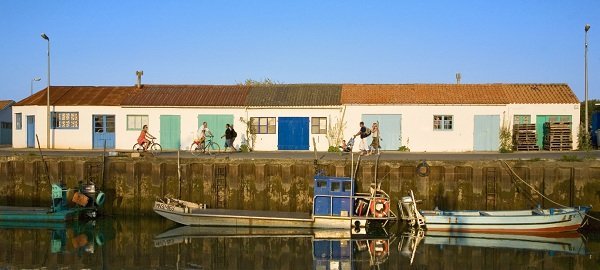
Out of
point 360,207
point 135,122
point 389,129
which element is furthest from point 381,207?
point 135,122

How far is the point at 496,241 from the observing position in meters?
22.0

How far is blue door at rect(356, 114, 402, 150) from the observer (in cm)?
3519

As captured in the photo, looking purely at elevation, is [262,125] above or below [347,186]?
above

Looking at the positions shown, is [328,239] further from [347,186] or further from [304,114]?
[304,114]

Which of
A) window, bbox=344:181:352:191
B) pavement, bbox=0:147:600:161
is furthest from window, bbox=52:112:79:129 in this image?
window, bbox=344:181:352:191

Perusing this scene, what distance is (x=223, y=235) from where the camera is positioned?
22.7 meters

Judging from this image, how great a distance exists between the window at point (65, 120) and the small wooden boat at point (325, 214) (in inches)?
622

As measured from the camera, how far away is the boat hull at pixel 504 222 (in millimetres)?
22516

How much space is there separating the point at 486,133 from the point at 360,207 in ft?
46.9

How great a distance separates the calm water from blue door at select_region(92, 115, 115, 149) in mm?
12879

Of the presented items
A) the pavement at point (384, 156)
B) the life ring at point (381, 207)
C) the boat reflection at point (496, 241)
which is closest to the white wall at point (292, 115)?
the pavement at point (384, 156)

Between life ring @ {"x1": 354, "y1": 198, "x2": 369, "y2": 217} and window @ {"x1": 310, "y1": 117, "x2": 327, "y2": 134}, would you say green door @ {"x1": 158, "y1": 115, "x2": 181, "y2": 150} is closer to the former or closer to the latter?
window @ {"x1": 310, "y1": 117, "x2": 327, "y2": 134}

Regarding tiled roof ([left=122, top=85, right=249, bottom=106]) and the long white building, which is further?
tiled roof ([left=122, top=85, right=249, bottom=106])

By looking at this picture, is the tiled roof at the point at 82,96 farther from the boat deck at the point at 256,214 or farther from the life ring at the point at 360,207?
the life ring at the point at 360,207
